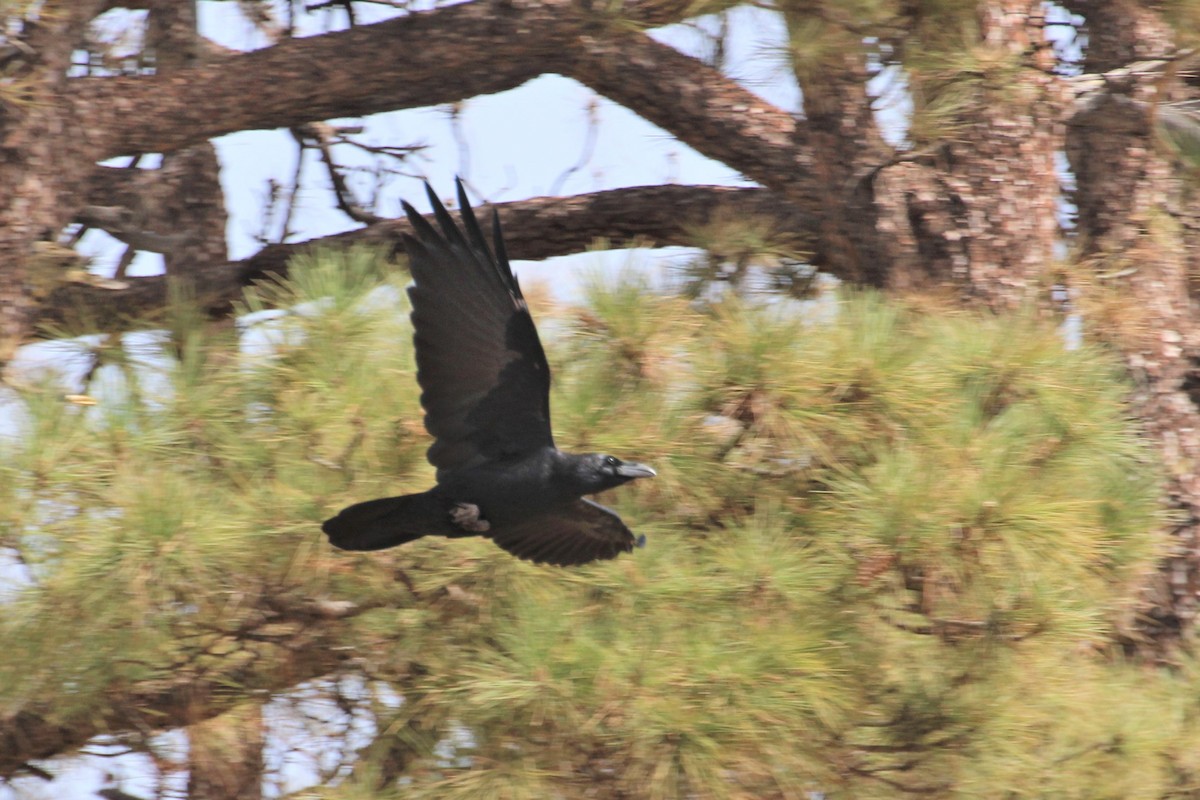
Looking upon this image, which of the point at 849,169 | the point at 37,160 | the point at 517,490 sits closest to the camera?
the point at 517,490

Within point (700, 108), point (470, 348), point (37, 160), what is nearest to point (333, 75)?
point (37, 160)

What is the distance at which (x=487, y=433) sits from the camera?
1767 millimetres

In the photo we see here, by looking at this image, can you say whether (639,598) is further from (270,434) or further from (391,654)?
(270,434)

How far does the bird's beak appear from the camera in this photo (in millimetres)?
1688

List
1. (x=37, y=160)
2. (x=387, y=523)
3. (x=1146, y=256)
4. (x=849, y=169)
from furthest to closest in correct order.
A: (x=1146, y=256) < (x=849, y=169) < (x=37, y=160) < (x=387, y=523)

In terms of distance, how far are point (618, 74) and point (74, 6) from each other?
996mm

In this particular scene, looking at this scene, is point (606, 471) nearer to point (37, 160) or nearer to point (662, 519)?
point (662, 519)

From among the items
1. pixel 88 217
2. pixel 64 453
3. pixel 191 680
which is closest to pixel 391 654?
pixel 191 680

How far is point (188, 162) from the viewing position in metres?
2.91

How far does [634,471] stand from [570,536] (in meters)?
0.17

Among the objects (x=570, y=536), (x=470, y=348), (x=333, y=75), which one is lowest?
(x=570, y=536)

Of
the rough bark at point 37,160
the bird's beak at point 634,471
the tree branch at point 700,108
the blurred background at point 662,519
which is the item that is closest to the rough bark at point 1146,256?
the blurred background at point 662,519

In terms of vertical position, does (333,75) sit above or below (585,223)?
above

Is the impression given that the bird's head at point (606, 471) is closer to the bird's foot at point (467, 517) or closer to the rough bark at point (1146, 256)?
the bird's foot at point (467, 517)
